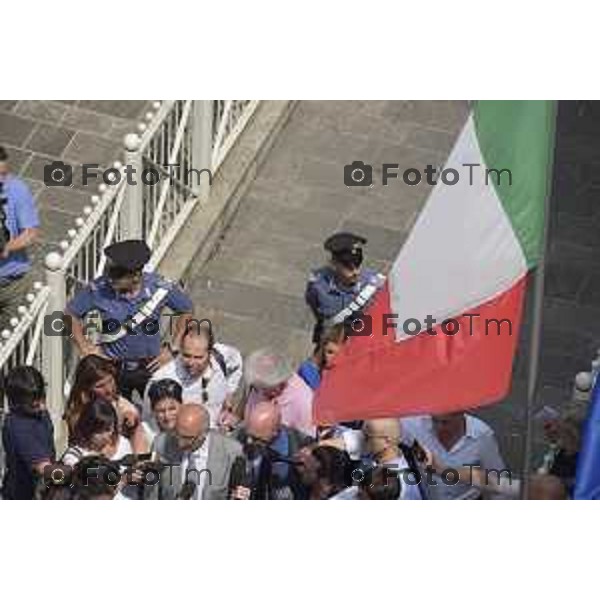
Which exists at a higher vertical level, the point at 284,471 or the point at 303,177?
the point at 303,177

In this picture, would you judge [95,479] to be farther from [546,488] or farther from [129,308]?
[546,488]

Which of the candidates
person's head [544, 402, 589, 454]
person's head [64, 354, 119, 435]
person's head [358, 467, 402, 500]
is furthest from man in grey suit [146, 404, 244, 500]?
person's head [544, 402, 589, 454]

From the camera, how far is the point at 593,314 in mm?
20031

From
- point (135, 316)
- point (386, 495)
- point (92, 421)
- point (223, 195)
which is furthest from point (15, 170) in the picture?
point (386, 495)

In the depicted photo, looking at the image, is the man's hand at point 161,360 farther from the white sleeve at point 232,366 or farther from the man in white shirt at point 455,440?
the man in white shirt at point 455,440

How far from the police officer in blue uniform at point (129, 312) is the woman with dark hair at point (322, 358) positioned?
0.84m

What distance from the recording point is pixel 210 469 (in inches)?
635

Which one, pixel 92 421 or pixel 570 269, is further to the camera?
pixel 570 269

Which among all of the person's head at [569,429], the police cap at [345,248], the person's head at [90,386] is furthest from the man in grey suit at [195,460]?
the police cap at [345,248]

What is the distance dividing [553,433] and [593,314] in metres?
3.49

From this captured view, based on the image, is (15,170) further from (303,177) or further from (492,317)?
(492,317)

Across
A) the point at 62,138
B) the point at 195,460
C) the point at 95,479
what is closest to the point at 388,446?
the point at 195,460

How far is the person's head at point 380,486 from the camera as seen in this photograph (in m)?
15.3

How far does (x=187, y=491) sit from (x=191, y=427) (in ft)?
1.21
